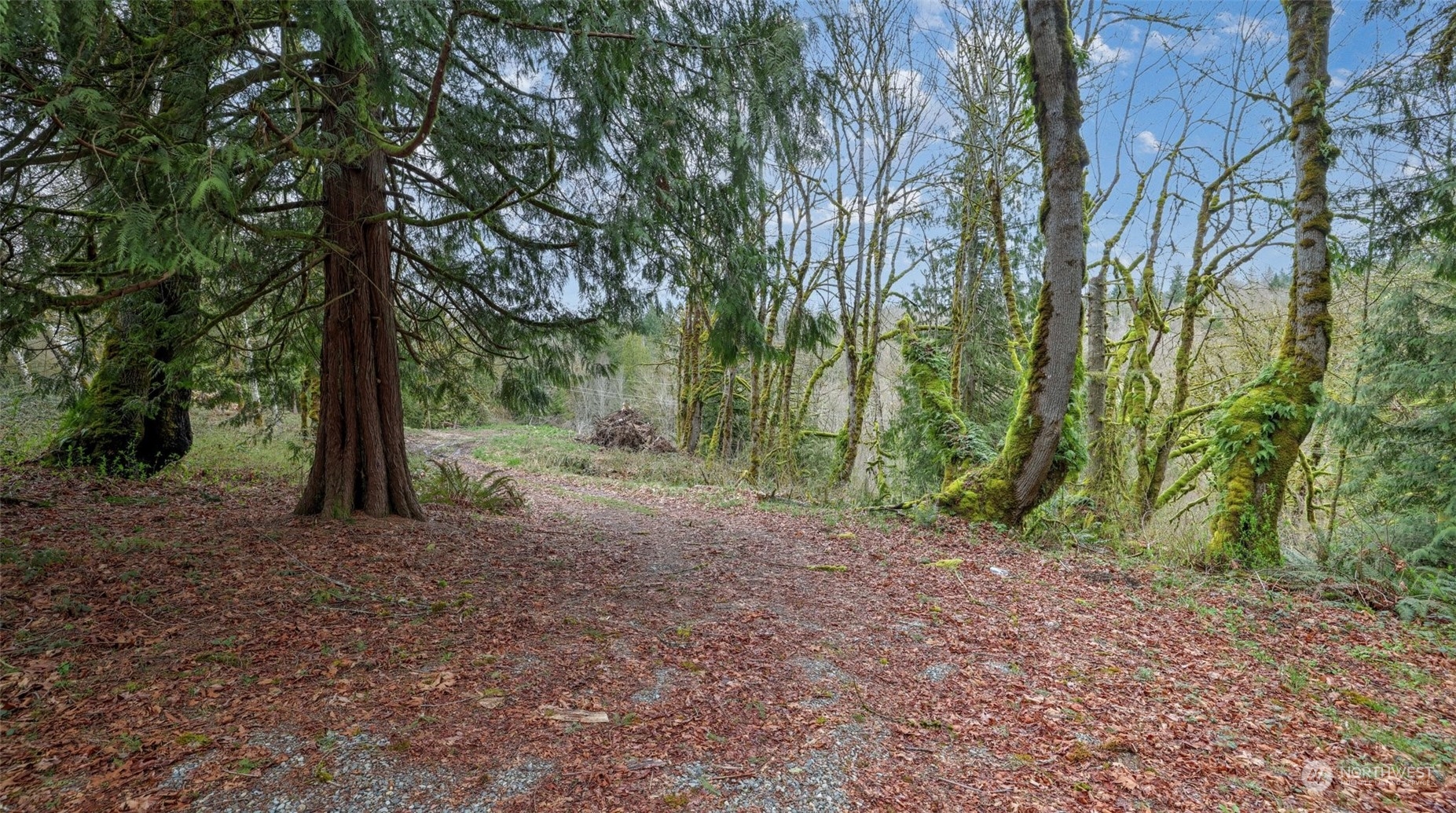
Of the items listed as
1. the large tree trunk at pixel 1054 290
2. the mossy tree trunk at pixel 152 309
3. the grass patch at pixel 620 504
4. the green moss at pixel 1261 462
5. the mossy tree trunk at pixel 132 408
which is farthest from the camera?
the grass patch at pixel 620 504

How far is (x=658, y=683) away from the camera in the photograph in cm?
289

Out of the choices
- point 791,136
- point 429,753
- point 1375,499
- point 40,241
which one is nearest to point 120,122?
point 40,241

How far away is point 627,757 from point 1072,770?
1.72 m

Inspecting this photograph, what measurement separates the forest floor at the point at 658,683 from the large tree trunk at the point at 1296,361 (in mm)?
1142

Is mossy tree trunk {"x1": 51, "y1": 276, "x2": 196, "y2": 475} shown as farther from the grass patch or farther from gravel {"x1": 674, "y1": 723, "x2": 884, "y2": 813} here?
gravel {"x1": 674, "y1": 723, "x2": 884, "y2": 813}

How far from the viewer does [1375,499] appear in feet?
29.2

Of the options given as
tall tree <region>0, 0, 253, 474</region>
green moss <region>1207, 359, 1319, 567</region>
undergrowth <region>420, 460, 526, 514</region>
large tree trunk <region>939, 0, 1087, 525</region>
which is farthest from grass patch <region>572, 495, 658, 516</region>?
green moss <region>1207, 359, 1319, 567</region>

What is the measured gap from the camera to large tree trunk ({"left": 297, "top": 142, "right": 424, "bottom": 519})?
5.18 m
